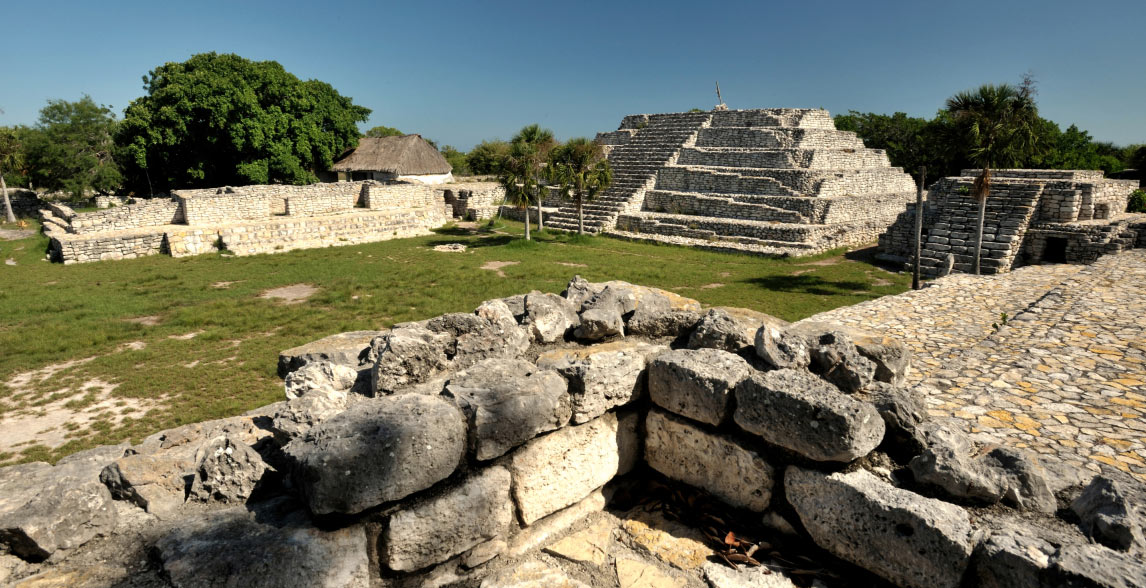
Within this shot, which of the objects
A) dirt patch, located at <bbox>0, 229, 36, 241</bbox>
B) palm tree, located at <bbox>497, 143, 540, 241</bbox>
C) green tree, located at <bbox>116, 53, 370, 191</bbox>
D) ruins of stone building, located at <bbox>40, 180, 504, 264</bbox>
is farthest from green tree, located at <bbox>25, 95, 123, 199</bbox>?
palm tree, located at <bbox>497, 143, 540, 241</bbox>

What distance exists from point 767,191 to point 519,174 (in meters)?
10.7

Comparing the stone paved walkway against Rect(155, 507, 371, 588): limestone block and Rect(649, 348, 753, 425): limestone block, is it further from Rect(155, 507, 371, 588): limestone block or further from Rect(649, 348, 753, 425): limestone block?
Rect(155, 507, 371, 588): limestone block

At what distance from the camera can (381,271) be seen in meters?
17.0

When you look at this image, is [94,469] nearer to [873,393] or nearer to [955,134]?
[873,393]

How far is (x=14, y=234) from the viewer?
21.9 metres

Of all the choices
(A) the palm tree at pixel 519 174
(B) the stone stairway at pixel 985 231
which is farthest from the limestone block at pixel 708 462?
(A) the palm tree at pixel 519 174

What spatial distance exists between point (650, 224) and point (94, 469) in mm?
23127

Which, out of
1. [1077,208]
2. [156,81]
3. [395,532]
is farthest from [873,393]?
[156,81]

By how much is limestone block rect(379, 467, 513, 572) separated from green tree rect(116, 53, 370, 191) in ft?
104

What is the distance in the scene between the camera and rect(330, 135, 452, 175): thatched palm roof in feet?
115

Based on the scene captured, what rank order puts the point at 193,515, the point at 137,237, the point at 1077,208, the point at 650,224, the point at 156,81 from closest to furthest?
the point at 193,515 < the point at 1077,208 < the point at 137,237 < the point at 650,224 < the point at 156,81

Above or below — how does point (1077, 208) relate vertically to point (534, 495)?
above

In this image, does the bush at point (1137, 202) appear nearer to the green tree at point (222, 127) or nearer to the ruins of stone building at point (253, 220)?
the ruins of stone building at point (253, 220)

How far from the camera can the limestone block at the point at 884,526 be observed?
2.45 m
